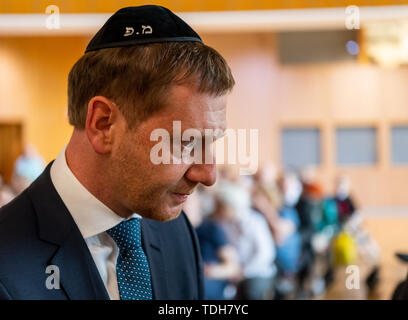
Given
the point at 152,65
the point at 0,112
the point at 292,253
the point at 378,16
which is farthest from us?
the point at 292,253

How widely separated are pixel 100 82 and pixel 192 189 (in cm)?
23

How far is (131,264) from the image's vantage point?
1.00 meters

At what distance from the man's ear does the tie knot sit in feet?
0.50

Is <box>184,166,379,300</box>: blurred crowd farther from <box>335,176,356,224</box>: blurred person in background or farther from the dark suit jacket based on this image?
the dark suit jacket

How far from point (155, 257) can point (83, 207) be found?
7.8 inches

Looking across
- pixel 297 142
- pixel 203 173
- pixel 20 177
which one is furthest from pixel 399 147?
pixel 203 173

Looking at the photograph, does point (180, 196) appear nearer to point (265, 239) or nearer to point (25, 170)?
point (25, 170)

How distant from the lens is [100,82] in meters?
0.91

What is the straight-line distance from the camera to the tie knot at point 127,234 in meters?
0.98

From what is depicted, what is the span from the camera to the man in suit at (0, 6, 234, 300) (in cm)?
89

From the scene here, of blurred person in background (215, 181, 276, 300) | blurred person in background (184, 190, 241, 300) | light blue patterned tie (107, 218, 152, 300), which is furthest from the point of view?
blurred person in background (215, 181, 276, 300)

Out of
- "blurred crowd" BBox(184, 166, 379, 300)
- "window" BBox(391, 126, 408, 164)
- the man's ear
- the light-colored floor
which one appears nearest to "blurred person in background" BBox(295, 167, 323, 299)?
"blurred crowd" BBox(184, 166, 379, 300)
